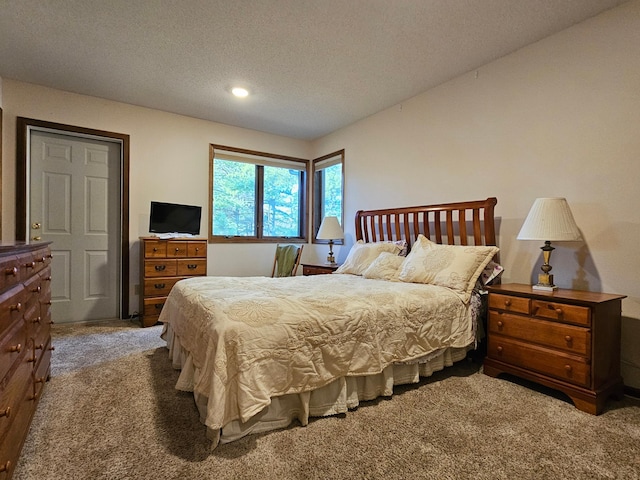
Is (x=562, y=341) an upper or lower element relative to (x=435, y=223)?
lower

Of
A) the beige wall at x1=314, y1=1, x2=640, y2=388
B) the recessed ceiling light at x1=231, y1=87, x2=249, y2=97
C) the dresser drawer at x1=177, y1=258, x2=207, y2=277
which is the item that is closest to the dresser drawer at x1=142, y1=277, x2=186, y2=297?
the dresser drawer at x1=177, y1=258, x2=207, y2=277

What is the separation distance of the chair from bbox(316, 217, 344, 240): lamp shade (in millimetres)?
534

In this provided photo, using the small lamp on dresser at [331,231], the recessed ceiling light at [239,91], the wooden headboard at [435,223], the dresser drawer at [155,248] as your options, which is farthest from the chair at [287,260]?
the recessed ceiling light at [239,91]

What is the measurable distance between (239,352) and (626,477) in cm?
168

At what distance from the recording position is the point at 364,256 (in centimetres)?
337

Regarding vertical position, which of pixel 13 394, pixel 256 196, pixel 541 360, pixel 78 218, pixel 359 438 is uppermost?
pixel 256 196

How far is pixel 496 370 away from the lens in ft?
7.55

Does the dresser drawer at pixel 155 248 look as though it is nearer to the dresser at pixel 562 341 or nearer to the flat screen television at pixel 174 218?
the flat screen television at pixel 174 218

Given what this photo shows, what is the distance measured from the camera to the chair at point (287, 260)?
461cm

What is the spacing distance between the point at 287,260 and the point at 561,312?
328cm

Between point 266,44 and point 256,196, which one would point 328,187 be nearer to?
point 256,196

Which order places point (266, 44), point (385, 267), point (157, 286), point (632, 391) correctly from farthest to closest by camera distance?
point (157, 286) → point (385, 267) → point (266, 44) → point (632, 391)

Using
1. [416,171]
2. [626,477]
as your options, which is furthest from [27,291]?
[416,171]

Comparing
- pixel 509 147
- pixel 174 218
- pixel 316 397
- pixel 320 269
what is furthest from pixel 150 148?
pixel 509 147
